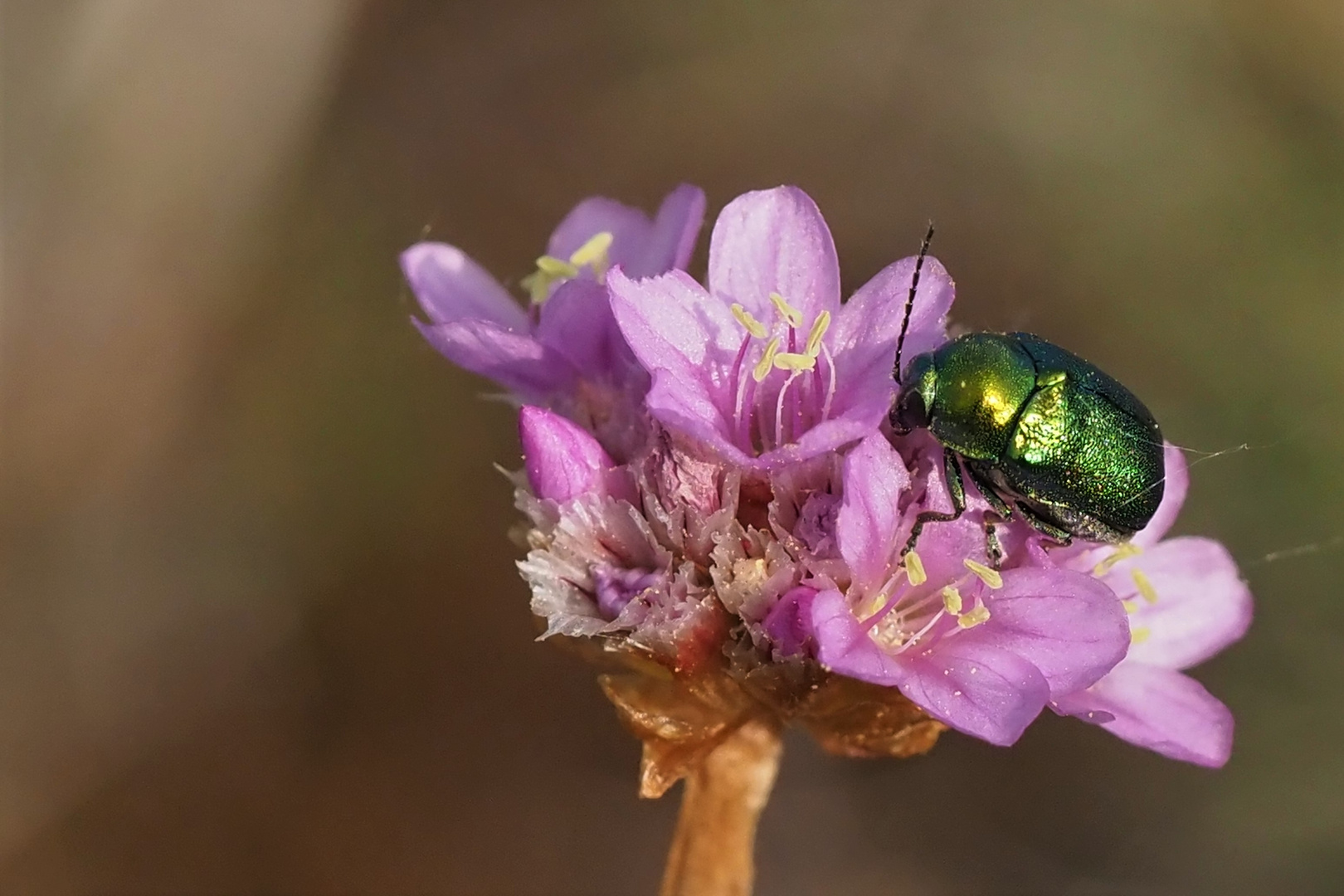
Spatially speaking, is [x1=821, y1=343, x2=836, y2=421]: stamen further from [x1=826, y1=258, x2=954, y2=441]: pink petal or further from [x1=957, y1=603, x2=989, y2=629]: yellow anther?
[x1=957, y1=603, x2=989, y2=629]: yellow anther

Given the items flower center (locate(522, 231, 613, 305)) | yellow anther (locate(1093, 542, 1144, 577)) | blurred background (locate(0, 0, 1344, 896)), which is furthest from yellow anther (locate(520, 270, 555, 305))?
blurred background (locate(0, 0, 1344, 896))

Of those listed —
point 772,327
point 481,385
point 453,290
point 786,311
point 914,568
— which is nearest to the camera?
point 914,568

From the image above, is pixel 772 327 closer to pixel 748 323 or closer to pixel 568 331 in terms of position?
pixel 748 323

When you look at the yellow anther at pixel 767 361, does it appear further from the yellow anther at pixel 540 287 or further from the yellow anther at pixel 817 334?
the yellow anther at pixel 540 287

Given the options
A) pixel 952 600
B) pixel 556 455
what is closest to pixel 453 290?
pixel 556 455

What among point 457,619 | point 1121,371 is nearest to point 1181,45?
point 1121,371
